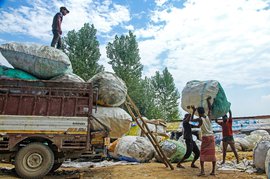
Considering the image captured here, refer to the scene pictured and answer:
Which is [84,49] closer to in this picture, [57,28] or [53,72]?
[57,28]

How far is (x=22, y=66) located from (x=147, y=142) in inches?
168

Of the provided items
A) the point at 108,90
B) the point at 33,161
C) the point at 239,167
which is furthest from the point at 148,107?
→ the point at 33,161

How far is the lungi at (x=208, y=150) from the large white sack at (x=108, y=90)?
211 centimetres

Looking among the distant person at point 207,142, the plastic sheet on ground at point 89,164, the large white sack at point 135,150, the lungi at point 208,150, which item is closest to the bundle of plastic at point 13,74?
the plastic sheet on ground at point 89,164

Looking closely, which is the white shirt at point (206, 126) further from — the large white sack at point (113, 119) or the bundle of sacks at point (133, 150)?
the bundle of sacks at point (133, 150)

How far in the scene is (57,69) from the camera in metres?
5.75

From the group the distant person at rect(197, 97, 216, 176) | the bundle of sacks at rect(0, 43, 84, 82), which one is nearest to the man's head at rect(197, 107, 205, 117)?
the distant person at rect(197, 97, 216, 176)

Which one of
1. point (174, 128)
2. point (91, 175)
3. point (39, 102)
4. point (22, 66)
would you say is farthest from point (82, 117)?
point (174, 128)

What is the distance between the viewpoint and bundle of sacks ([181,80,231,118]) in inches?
203

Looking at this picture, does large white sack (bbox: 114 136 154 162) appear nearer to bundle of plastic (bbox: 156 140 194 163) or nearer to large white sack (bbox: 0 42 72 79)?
bundle of plastic (bbox: 156 140 194 163)

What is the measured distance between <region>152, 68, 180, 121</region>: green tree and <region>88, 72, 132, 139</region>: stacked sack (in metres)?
22.9

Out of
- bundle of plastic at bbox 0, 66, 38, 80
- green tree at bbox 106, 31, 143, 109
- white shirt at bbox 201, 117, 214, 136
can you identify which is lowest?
white shirt at bbox 201, 117, 214, 136

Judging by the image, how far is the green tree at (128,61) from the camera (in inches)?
984

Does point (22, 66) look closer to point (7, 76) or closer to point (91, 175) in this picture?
point (7, 76)
